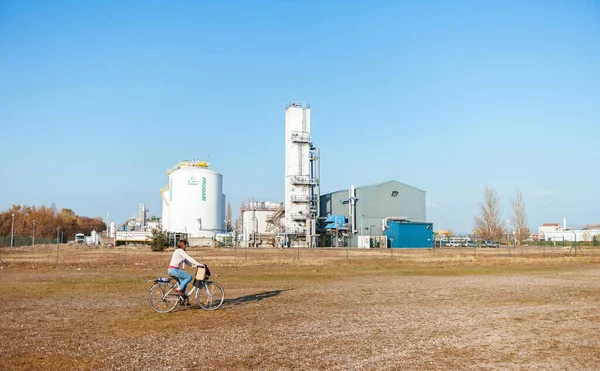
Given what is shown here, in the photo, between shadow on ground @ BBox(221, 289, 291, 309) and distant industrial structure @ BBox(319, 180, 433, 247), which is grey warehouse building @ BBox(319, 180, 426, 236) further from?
shadow on ground @ BBox(221, 289, 291, 309)

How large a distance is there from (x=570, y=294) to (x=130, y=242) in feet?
266

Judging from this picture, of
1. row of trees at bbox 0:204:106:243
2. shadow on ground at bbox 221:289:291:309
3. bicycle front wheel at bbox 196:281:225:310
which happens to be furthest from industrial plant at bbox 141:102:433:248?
bicycle front wheel at bbox 196:281:225:310

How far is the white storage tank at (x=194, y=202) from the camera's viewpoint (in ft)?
279

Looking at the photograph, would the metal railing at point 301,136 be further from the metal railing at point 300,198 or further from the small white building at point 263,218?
the small white building at point 263,218

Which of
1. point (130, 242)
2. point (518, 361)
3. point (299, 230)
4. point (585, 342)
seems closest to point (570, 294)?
point (585, 342)

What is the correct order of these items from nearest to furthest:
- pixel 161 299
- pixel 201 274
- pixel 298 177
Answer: pixel 161 299 → pixel 201 274 → pixel 298 177

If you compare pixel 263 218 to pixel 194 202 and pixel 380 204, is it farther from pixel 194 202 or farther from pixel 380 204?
pixel 380 204

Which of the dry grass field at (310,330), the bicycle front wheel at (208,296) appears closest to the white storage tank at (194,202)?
the dry grass field at (310,330)

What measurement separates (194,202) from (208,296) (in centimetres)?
7240

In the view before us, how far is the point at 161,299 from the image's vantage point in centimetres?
1420

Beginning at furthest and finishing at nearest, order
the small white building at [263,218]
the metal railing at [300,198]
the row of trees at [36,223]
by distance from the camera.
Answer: the row of trees at [36,223] < the small white building at [263,218] < the metal railing at [300,198]

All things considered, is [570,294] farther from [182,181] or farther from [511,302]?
[182,181]

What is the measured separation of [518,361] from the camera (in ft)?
28.8

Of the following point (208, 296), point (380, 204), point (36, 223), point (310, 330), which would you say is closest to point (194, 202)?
point (380, 204)
